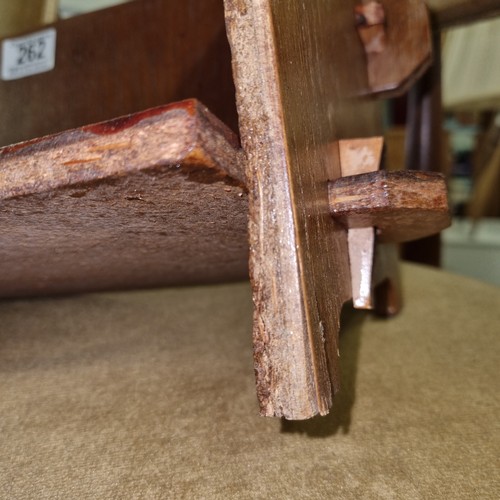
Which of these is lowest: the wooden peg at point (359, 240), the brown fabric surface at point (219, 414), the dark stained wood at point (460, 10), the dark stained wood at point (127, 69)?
the brown fabric surface at point (219, 414)

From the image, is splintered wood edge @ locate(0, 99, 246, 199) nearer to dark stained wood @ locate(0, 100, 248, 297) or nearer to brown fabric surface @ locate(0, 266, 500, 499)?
dark stained wood @ locate(0, 100, 248, 297)

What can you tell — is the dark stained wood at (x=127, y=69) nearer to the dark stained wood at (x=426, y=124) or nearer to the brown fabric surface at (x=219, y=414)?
the brown fabric surface at (x=219, y=414)

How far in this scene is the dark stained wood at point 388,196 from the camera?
407 mm

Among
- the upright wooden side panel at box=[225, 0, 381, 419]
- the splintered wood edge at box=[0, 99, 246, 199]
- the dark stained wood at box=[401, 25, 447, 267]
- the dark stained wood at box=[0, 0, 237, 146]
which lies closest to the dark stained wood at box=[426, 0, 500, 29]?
the dark stained wood at box=[401, 25, 447, 267]

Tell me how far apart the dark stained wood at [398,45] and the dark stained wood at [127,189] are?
1.41ft

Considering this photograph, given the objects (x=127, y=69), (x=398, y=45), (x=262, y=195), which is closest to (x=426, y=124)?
(x=398, y=45)

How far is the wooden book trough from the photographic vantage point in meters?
0.31

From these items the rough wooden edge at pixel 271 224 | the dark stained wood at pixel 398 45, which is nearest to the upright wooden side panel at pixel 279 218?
the rough wooden edge at pixel 271 224

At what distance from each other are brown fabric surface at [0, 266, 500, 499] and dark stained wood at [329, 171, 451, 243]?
226 millimetres

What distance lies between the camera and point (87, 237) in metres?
0.44

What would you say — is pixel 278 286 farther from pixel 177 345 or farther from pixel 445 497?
pixel 177 345

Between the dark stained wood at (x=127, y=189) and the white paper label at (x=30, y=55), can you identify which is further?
the white paper label at (x=30, y=55)

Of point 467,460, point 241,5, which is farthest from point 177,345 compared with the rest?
point 241,5

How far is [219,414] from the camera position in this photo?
537 millimetres
